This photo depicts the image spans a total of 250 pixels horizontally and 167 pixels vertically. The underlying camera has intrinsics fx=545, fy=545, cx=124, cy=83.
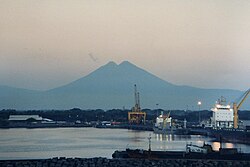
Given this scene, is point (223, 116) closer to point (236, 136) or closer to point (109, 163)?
point (236, 136)

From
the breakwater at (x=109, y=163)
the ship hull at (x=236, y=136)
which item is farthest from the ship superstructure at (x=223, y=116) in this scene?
the breakwater at (x=109, y=163)

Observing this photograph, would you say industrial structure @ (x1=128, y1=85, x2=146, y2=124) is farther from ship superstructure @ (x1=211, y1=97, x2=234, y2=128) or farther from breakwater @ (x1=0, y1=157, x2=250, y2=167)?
breakwater @ (x1=0, y1=157, x2=250, y2=167)

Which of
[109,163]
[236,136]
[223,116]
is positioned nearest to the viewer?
[109,163]

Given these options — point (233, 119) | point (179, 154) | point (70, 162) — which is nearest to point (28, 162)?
point (70, 162)

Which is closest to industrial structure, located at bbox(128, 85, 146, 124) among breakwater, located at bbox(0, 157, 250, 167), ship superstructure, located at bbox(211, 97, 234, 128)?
ship superstructure, located at bbox(211, 97, 234, 128)

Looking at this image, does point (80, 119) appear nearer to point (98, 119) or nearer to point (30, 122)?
point (98, 119)

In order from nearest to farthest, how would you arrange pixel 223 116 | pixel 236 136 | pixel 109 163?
pixel 109 163 < pixel 236 136 < pixel 223 116

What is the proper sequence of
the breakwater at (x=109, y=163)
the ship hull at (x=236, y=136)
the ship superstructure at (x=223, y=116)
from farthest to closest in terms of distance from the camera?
the ship superstructure at (x=223, y=116) → the ship hull at (x=236, y=136) → the breakwater at (x=109, y=163)

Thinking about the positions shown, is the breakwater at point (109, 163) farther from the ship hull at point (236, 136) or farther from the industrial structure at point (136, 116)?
the industrial structure at point (136, 116)

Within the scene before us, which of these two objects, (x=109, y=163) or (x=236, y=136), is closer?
(x=109, y=163)

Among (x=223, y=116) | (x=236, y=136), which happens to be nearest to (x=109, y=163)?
(x=236, y=136)

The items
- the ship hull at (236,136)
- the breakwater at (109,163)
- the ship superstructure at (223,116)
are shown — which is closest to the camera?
the breakwater at (109,163)
